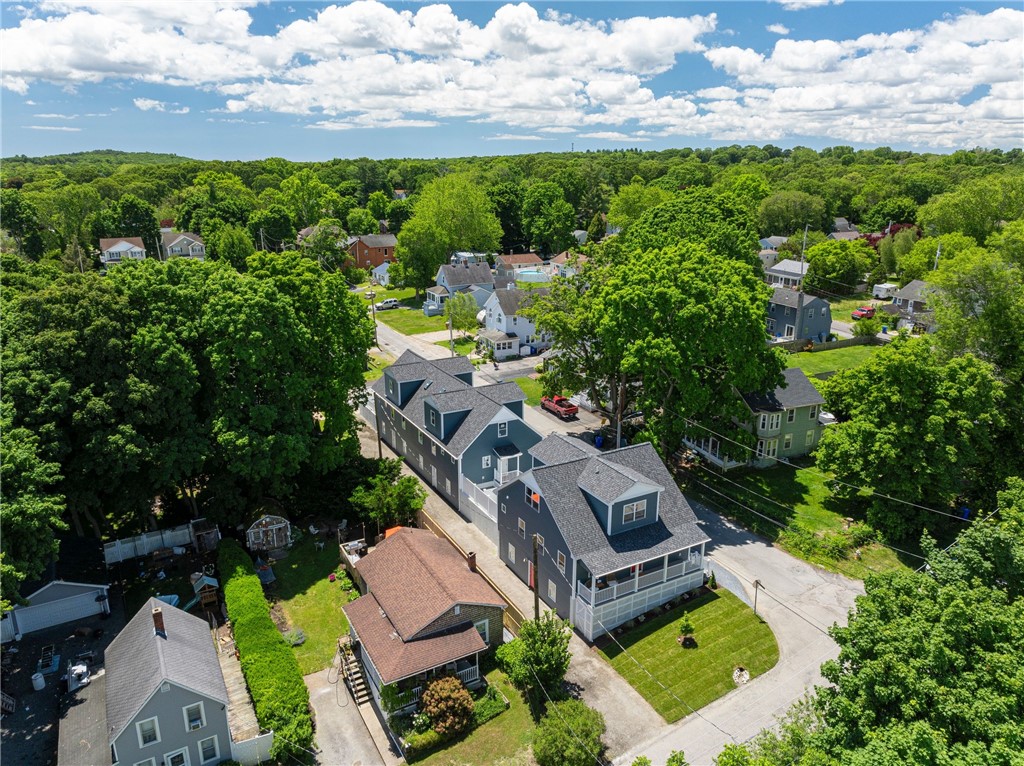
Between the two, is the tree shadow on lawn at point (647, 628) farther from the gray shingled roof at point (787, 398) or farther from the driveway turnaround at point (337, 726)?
the gray shingled roof at point (787, 398)

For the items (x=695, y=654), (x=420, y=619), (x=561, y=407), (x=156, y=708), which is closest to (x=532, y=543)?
(x=420, y=619)

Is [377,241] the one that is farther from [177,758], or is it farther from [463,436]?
[177,758]

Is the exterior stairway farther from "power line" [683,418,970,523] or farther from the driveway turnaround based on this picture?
"power line" [683,418,970,523]

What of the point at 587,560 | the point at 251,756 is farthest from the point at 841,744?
the point at 251,756

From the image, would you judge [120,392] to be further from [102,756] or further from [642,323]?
[642,323]

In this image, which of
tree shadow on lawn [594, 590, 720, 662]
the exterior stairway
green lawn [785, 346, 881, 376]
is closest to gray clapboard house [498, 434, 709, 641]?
tree shadow on lawn [594, 590, 720, 662]
